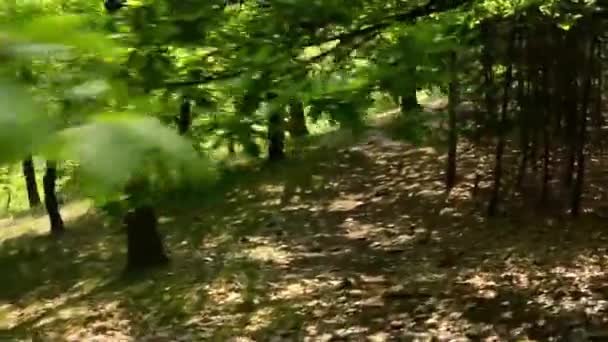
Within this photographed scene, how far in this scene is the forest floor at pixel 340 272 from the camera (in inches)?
307

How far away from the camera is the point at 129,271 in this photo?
11227 mm

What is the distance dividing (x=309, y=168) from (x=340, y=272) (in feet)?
17.7

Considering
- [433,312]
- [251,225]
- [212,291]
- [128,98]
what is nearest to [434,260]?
[433,312]

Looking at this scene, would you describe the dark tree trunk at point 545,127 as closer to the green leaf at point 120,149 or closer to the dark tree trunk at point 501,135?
the dark tree trunk at point 501,135

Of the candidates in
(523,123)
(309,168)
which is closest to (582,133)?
(523,123)

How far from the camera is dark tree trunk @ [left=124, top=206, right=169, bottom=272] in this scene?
11.2 meters

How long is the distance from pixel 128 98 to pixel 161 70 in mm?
2568

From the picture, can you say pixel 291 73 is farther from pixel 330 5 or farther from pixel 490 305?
pixel 490 305

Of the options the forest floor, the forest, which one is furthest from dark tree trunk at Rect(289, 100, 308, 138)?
the forest floor

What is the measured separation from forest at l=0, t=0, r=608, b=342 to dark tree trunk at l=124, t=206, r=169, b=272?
0.03m

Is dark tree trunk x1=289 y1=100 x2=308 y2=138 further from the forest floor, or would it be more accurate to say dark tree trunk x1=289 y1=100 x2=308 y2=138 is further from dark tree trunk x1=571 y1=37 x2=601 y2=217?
dark tree trunk x1=571 y1=37 x2=601 y2=217

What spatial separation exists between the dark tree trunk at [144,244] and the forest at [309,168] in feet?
0.10

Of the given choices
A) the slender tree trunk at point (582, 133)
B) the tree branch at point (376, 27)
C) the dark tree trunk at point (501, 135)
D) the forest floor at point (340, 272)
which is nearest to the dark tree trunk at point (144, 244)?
the forest floor at point (340, 272)

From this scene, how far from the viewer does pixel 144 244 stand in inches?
441
